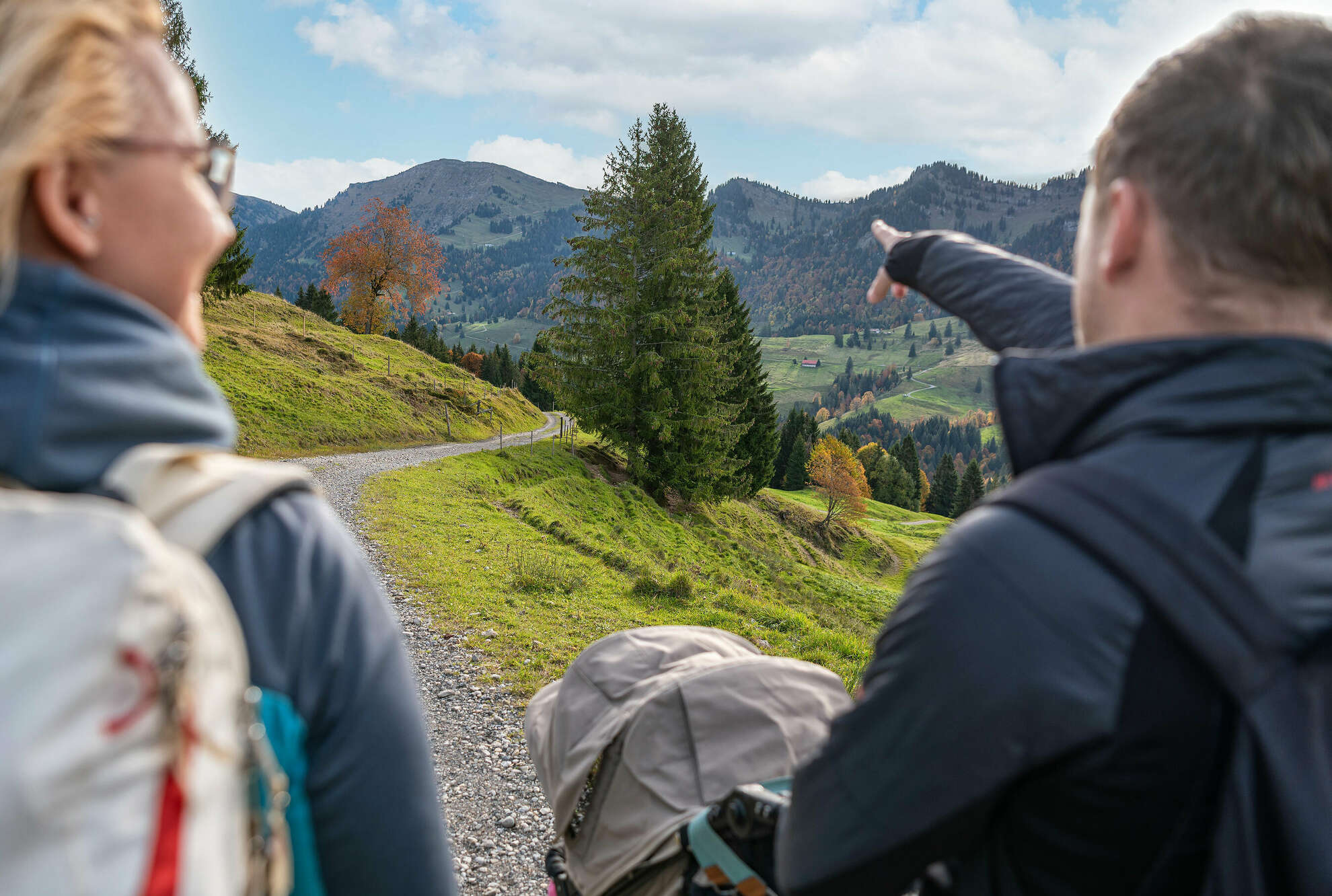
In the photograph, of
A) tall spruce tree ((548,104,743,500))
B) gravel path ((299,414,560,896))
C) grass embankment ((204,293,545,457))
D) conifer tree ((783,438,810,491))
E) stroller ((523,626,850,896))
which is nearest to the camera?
stroller ((523,626,850,896))

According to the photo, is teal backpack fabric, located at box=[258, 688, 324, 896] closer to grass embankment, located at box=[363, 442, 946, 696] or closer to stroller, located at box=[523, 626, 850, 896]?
stroller, located at box=[523, 626, 850, 896]

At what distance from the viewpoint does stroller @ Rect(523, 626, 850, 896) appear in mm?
2026

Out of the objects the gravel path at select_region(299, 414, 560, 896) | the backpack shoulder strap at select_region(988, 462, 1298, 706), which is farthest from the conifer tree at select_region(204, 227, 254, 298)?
the backpack shoulder strap at select_region(988, 462, 1298, 706)

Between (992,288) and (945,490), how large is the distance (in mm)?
90077

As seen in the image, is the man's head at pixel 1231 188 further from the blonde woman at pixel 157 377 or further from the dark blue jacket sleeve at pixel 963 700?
the blonde woman at pixel 157 377

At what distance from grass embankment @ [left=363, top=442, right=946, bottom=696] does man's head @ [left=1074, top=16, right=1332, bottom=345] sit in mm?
6867

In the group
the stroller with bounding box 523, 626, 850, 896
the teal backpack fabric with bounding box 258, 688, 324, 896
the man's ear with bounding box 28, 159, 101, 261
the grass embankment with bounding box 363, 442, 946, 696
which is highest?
the man's ear with bounding box 28, 159, 101, 261

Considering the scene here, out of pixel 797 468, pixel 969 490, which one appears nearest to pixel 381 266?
pixel 797 468

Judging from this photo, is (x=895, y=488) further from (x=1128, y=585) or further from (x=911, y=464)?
(x=1128, y=585)

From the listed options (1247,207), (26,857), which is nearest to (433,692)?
(26,857)

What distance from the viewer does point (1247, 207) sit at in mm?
1103

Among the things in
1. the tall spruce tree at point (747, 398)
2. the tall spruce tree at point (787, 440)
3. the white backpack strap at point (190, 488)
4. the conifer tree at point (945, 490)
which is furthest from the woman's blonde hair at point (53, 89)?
the conifer tree at point (945, 490)

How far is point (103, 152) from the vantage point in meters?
1.03

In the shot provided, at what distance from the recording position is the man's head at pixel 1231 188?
1088 millimetres
